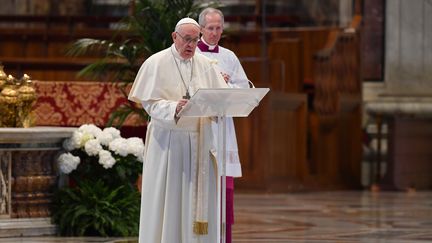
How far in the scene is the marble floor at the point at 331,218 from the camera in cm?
974

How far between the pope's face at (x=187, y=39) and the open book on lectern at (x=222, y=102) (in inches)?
17.0

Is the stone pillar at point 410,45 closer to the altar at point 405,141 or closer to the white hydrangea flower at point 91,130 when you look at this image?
the altar at point 405,141

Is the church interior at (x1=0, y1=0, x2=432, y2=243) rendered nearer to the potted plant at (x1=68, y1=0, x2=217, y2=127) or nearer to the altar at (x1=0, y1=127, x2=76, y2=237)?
the potted plant at (x1=68, y1=0, x2=217, y2=127)

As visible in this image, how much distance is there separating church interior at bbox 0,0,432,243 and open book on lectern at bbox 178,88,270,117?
11.3ft

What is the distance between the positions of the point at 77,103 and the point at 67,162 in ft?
5.90

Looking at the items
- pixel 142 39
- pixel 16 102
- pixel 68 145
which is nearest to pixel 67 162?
pixel 68 145

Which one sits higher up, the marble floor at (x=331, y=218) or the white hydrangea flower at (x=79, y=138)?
the white hydrangea flower at (x=79, y=138)

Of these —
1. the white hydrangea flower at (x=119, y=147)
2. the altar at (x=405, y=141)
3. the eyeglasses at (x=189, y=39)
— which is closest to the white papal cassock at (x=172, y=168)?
the eyeglasses at (x=189, y=39)

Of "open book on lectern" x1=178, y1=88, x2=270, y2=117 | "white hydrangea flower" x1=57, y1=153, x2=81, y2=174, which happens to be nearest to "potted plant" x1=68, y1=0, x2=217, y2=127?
"white hydrangea flower" x1=57, y1=153, x2=81, y2=174

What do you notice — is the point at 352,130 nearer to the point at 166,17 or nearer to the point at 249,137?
the point at 249,137

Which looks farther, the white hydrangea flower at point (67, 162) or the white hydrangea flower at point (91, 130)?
the white hydrangea flower at point (91, 130)

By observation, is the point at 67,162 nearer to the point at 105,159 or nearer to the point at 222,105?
the point at 105,159

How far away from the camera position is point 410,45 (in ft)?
56.7

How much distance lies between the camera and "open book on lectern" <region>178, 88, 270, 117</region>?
643 cm
